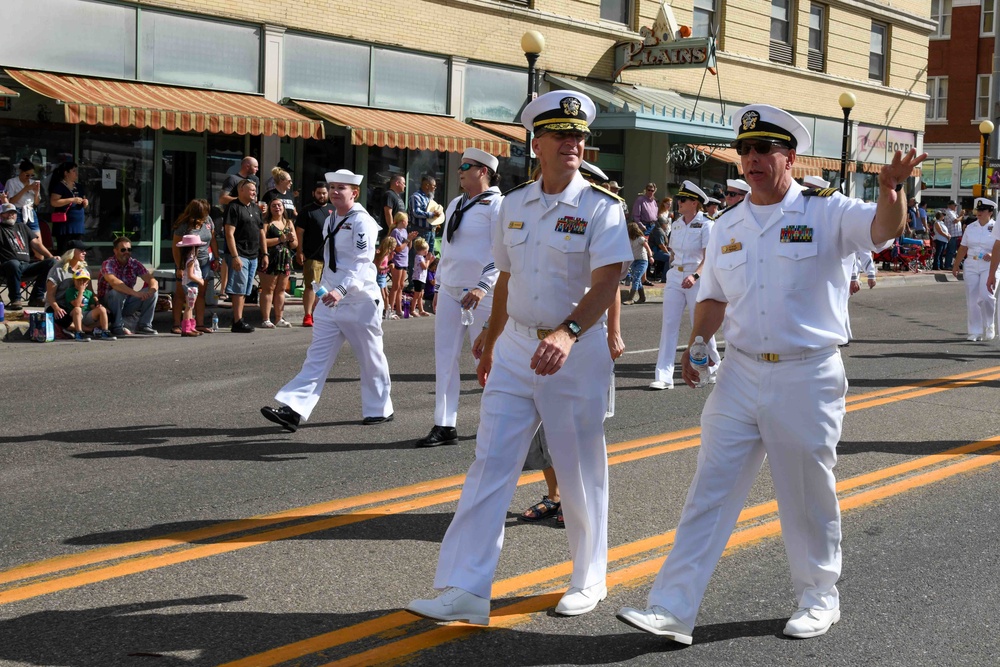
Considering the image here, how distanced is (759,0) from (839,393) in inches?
1183

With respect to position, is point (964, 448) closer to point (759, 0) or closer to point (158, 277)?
point (158, 277)

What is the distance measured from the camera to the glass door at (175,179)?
782 inches

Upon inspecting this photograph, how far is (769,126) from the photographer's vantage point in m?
4.81

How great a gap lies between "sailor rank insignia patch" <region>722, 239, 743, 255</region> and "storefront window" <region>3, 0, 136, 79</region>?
1517cm

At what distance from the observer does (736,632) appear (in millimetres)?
4891

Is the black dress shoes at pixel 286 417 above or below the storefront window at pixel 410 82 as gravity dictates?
below

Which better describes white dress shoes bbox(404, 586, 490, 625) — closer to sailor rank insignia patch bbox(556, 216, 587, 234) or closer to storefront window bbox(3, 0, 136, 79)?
sailor rank insignia patch bbox(556, 216, 587, 234)

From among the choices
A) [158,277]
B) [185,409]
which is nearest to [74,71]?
[158,277]

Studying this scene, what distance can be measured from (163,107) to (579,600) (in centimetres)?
1458

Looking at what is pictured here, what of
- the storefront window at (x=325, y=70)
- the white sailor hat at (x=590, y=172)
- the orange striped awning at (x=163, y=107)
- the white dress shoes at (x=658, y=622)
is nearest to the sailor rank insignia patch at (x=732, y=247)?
the white sailor hat at (x=590, y=172)

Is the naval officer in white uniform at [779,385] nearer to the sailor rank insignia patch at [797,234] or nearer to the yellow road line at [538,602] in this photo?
the sailor rank insignia patch at [797,234]

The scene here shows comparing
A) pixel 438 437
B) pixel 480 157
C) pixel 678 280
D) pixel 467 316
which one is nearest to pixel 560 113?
pixel 480 157

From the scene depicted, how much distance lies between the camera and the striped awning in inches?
821

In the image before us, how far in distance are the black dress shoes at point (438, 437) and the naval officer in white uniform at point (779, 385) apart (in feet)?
12.5
